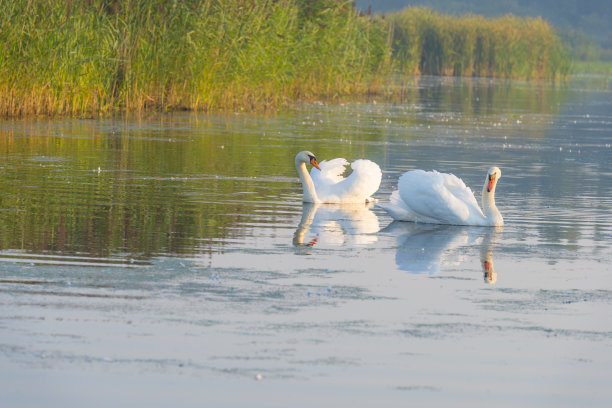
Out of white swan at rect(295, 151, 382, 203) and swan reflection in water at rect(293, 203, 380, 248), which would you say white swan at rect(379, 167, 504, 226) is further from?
white swan at rect(295, 151, 382, 203)

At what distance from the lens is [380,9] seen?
126 meters


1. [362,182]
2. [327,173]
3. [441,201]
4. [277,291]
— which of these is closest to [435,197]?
[441,201]

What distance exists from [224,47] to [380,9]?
332 ft

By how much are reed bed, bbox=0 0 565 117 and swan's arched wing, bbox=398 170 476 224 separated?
457 inches

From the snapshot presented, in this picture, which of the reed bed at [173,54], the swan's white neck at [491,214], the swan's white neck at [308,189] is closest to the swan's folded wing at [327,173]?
the swan's white neck at [308,189]

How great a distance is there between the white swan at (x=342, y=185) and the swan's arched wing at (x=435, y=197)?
4.66ft

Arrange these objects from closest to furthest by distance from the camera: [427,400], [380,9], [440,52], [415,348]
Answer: [427,400] → [415,348] → [440,52] → [380,9]

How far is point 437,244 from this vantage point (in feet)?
35.6

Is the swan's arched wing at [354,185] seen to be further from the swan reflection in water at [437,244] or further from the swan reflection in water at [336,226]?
the swan reflection in water at [437,244]

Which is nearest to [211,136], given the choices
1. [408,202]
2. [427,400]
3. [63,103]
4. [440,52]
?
[63,103]

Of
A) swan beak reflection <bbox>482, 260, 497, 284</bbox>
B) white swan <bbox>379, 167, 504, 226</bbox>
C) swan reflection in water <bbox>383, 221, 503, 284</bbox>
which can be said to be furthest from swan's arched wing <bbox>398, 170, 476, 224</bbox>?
swan beak reflection <bbox>482, 260, 497, 284</bbox>

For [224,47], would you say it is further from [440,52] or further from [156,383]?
[440,52]

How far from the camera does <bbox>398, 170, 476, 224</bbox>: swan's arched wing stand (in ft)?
39.1

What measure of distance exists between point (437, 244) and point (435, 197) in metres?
1.18
